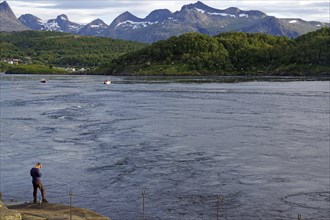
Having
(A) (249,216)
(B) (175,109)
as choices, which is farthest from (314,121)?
(A) (249,216)

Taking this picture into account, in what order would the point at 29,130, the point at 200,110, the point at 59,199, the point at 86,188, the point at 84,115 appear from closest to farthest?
the point at 59,199
the point at 86,188
the point at 29,130
the point at 84,115
the point at 200,110

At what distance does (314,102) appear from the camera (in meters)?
101

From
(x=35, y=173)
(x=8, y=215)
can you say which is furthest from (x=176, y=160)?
(x=8, y=215)

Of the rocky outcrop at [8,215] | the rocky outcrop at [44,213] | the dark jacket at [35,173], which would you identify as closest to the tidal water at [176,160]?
the dark jacket at [35,173]

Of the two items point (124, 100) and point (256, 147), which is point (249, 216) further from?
point (124, 100)

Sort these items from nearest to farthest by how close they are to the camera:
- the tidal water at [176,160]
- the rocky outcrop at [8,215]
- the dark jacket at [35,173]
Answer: the rocky outcrop at [8,215], the dark jacket at [35,173], the tidal water at [176,160]

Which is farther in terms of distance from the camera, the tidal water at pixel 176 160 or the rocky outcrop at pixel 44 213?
the tidal water at pixel 176 160

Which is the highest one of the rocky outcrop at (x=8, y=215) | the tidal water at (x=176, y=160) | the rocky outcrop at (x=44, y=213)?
the rocky outcrop at (x=8, y=215)

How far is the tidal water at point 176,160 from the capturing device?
34.2 metres

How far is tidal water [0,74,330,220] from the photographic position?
34250 mm

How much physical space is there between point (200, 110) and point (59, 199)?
187 ft

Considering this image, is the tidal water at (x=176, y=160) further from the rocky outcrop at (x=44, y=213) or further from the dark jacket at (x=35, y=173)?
the rocky outcrop at (x=44, y=213)

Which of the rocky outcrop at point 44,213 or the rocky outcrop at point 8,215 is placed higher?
the rocky outcrop at point 8,215

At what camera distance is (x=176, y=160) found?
47156 mm
